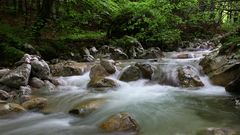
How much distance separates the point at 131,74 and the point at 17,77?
323 centimetres

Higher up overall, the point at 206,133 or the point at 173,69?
the point at 173,69

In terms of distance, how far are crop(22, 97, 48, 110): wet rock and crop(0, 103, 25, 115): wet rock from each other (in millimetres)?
180

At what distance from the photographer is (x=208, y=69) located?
993cm

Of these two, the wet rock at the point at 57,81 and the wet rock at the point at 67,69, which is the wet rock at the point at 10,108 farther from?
the wet rock at the point at 67,69

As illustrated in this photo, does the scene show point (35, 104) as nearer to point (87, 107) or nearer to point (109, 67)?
point (87, 107)

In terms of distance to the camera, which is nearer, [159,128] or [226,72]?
[159,128]

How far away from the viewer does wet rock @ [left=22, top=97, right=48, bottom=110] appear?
24.3 ft

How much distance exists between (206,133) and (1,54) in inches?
323

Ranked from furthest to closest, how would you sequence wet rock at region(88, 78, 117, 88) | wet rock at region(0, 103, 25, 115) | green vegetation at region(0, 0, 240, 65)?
green vegetation at region(0, 0, 240, 65)
wet rock at region(88, 78, 117, 88)
wet rock at region(0, 103, 25, 115)

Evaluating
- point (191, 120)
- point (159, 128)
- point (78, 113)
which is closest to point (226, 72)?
point (191, 120)

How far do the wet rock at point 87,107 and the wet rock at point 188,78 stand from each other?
264 centimetres

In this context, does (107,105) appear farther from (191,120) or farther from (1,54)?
(1,54)

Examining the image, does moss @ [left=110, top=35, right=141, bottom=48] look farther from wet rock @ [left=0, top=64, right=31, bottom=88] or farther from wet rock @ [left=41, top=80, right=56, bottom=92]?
wet rock @ [left=0, top=64, right=31, bottom=88]

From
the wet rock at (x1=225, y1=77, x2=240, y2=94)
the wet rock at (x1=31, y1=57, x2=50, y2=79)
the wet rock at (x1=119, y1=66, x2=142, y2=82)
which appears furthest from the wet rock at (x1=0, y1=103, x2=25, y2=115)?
the wet rock at (x1=225, y1=77, x2=240, y2=94)
